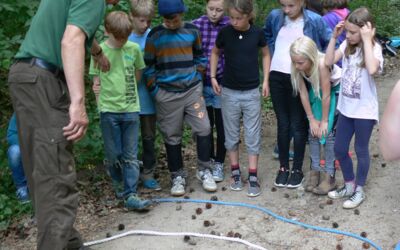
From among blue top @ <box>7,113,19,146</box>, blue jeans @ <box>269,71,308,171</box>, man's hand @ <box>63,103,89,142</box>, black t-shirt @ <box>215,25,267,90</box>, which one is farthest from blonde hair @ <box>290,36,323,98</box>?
blue top @ <box>7,113,19,146</box>

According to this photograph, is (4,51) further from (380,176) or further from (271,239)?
(380,176)

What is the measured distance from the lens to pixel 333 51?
4.80m

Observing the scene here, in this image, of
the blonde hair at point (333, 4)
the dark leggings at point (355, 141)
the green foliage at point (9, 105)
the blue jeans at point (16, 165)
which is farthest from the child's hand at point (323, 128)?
the blue jeans at point (16, 165)

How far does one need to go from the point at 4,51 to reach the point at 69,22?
1.50m

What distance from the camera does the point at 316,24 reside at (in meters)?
5.11

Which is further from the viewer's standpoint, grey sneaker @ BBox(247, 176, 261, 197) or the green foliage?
grey sneaker @ BBox(247, 176, 261, 197)

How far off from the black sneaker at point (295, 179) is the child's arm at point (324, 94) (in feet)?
1.82

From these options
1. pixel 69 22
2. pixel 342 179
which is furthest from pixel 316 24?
pixel 69 22

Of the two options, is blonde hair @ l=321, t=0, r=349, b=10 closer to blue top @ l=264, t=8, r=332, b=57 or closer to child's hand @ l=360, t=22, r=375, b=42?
blue top @ l=264, t=8, r=332, b=57

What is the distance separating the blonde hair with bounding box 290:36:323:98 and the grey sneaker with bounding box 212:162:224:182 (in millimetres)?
1192

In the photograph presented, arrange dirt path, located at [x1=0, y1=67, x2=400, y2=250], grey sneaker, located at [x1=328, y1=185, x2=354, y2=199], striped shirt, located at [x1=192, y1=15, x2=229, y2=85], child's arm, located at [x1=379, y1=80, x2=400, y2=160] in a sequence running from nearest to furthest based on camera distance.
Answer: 1. child's arm, located at [x1=379, y1=80, x2=400, y2=160]
2. dirt path, located at [x1=0, y1=67, x2=400, y2=250]
3. grey sneaker, located at [x1=328, y1=185, x2=354, y2=199]
4. striped shirt, located at [x1=192, y1=15, x2=229, y2=85]

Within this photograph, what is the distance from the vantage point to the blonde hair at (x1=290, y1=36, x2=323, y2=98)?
4.76 metres

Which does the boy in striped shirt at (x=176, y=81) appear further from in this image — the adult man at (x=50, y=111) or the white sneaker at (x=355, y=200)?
the adult man at (x=50, y=111)

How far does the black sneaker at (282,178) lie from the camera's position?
5453mm
